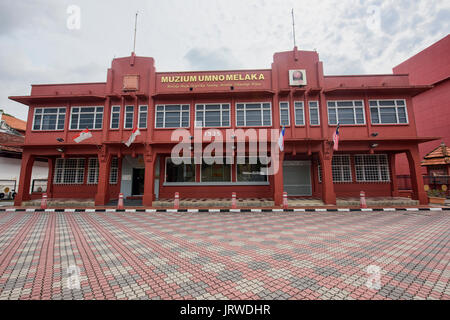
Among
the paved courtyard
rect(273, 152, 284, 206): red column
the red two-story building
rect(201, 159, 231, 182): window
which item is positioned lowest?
the paved courtyard

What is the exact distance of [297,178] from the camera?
17141 mm

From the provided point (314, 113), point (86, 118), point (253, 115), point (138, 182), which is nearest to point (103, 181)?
point (138, 182)

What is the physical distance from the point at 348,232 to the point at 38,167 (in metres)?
32.9

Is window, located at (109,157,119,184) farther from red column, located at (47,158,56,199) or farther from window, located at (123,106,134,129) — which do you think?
red column, located at (47,158,56,199)

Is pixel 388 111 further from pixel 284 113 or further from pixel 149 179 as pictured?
pixel 149 179

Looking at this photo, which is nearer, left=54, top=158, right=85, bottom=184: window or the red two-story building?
the red two-story building

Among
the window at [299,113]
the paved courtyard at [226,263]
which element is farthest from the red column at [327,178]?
the paved courtyard at [226,263]

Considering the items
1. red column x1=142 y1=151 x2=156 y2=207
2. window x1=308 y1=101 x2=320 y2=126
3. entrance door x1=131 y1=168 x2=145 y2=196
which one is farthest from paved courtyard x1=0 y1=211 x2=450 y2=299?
entrance door x1=131 y1=168 x2=145 y2=196

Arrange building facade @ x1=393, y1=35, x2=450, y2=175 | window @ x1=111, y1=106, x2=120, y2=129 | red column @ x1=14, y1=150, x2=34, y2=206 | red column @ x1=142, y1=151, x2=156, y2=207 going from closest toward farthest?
red column @ x1=142, y1=151, x2=156, y2=207
red column @ x1=14, y1=150, x2=34, y2=206
window @ x1=111, y1=106, x2=120, y2=129
building facade @ x1=393, y1=35, x2=450, y2=175

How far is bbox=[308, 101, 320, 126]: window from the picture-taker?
14.5 m

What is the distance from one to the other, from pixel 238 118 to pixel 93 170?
45.8ft

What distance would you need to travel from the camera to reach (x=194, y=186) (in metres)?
16.3

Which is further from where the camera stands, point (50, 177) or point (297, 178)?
point (297, 178)

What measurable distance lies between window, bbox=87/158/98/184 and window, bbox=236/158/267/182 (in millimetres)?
12858
